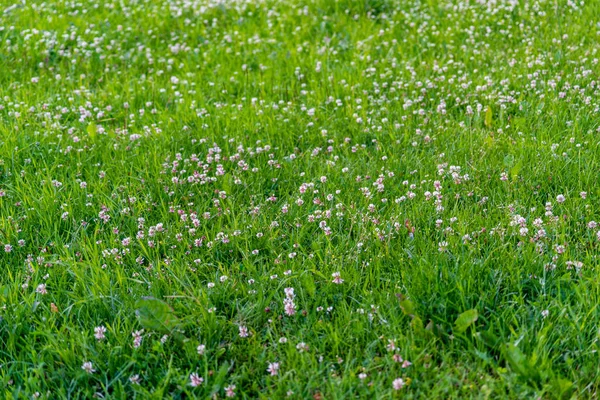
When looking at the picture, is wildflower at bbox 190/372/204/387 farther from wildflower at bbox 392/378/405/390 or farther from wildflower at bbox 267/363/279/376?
wildflower at bbox 392/378/405/390

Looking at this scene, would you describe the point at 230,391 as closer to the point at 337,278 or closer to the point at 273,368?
the point at 273,368

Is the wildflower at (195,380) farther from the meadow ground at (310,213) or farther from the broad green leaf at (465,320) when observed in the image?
the broad green leaf at (465,320)

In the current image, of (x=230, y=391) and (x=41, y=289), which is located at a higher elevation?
(x=41, y=289)

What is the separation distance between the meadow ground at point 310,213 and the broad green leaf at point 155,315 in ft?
0.04

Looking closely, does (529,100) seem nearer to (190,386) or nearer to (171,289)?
(171,289)

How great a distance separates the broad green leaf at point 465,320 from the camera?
11.9 ft

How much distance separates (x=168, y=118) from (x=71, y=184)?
4.56 ft

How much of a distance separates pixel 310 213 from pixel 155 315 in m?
1.54

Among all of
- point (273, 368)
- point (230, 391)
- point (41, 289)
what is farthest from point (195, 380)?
point (41, 289)

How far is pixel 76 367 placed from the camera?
3.63 metres

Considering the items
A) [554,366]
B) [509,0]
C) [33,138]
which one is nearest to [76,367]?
[554,366]

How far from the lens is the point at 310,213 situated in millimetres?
4934

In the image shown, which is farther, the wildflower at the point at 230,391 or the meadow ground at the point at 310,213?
the meadow ground at the point at 310,213

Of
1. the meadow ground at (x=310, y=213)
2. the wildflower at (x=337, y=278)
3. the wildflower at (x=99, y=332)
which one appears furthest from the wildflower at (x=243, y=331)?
the wildflower at (x=99, y=332)
